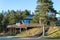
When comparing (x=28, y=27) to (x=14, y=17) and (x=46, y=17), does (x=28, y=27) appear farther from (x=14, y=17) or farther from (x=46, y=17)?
(x=14, y=17)

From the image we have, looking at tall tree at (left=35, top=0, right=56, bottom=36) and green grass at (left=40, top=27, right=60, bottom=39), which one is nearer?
green grass at (left=40, top=27, right=60, bottom=39)

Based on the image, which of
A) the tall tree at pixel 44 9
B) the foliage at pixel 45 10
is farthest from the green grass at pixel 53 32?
the tall tree at pixel 44 9

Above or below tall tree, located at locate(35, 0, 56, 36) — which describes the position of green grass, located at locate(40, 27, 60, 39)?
below

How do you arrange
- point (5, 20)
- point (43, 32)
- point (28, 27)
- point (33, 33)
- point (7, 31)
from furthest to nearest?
point (5, 20), point (7, 31), point (28, 27), point (33, 33), point (43, 32)

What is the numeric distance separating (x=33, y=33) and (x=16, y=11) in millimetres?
35201

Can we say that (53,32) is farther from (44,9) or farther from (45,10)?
(44,9)

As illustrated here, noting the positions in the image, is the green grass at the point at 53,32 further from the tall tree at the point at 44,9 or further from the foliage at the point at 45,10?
the tall tree at the point at 44,9

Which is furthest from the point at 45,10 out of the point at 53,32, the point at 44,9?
the point at 53,32

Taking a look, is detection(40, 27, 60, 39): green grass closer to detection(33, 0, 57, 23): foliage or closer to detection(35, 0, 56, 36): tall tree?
detection(33, 0, 57, 23): foliage

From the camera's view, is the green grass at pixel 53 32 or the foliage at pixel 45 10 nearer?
the green grass at pixel 53 32

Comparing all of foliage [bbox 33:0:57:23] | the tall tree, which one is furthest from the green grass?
the tall tree

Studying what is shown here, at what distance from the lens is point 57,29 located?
5459 cm

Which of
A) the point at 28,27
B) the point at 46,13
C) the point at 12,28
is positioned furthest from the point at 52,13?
the point at 12,28

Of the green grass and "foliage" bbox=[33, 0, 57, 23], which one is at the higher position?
"foliage" bbox=[33, 0, 57, 23]
